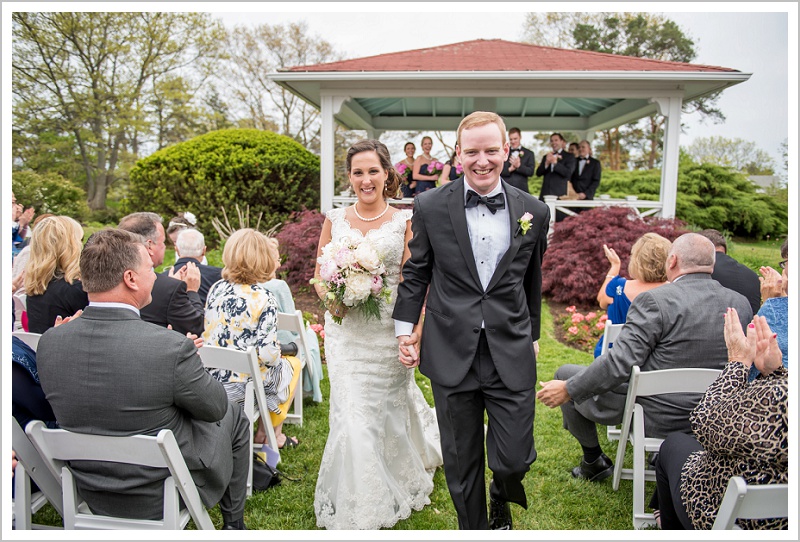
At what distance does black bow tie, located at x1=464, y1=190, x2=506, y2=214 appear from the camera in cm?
286

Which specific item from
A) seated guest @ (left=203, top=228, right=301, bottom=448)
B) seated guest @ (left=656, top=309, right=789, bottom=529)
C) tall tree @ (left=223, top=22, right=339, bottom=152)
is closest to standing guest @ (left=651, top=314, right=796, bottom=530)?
seated guest @ (left=656, top=309, right=789, bottom=529)

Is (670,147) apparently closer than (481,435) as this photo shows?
No

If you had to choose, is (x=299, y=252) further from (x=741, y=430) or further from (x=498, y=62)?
(x=741, y=430)

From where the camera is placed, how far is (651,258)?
14.1 ft

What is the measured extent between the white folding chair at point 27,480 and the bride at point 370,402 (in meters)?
1.47

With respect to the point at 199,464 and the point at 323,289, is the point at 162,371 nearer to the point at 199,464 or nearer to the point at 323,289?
the point at 199,464

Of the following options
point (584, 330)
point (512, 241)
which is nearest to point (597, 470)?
point (512, 241)

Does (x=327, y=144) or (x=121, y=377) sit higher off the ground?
(x=327, y=144)

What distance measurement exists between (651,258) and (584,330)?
148 inches

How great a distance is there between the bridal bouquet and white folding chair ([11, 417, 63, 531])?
169 centimetres

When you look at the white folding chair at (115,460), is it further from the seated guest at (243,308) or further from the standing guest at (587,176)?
the standing guest at (587,176)

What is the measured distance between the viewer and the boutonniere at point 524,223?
2.78 m

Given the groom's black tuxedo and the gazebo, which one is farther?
the gazebo

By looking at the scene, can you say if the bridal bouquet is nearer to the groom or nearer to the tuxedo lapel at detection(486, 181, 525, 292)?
the groom
